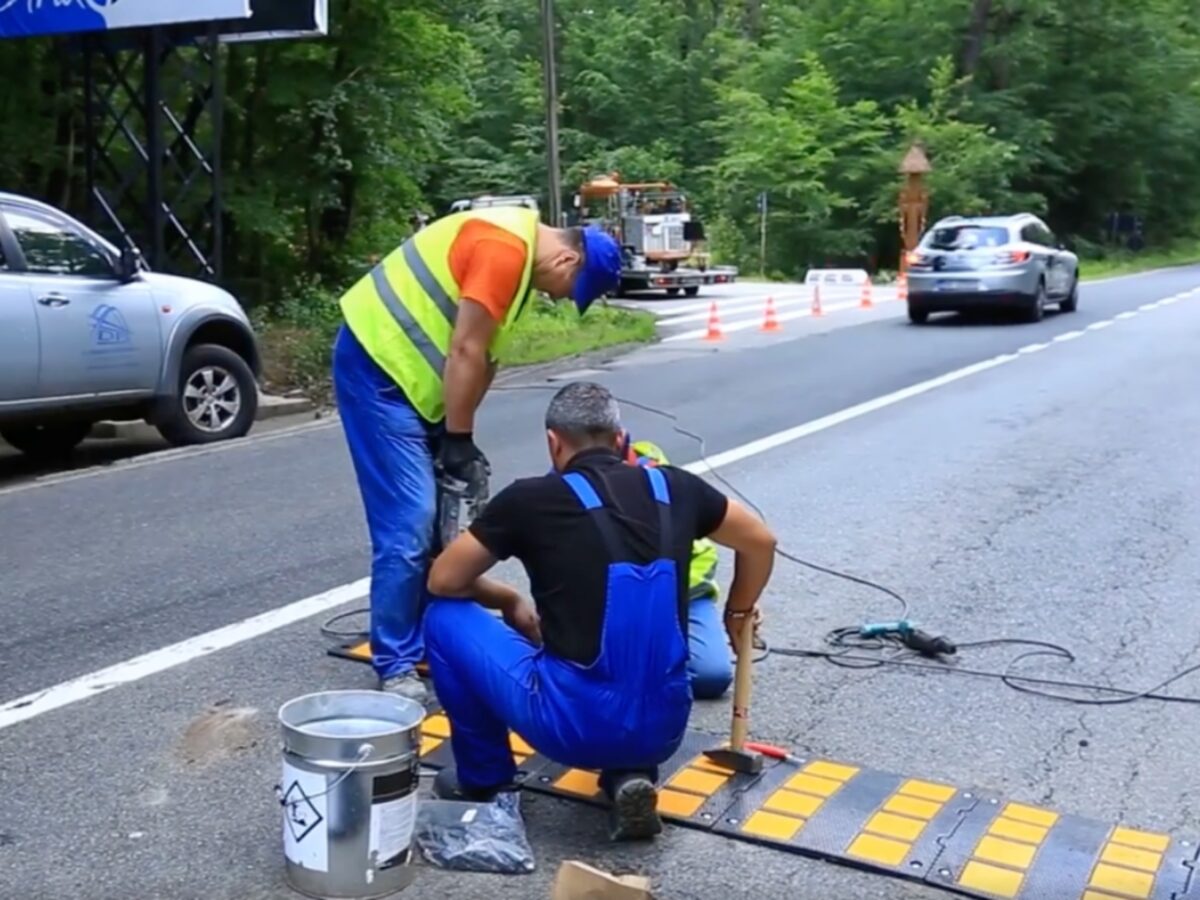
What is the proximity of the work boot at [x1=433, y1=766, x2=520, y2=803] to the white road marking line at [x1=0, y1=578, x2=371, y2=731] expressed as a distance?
5.50ft

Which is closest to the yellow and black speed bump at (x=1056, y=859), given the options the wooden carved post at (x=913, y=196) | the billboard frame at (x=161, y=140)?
the billboard frame at (x=161, y=140)

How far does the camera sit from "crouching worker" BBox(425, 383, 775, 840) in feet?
13.1

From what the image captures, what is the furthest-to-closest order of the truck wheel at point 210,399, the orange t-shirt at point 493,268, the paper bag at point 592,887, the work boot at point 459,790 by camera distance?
the truck wheel at point 210,399 → the orange t-shirt at point 493,268 → the work boot at point 459,790 → the paper bag at point 592,887

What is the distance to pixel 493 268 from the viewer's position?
4.95m

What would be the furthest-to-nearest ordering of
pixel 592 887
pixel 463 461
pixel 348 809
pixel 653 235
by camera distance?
pixel 653 235
pixel 463 461
pixel 348 809
pixel 592 887

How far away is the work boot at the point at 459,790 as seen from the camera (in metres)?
4.34

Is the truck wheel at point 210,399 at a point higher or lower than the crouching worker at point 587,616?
lower

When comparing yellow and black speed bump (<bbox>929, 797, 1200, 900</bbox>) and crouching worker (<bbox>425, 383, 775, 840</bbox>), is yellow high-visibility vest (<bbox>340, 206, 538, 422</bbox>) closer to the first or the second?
crouching worker (<bbox>425, 383, 775, 840</bbox>)

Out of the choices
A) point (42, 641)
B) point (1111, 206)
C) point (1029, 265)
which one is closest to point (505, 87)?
point (1111, 206)

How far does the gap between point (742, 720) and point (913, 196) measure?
3836 cm

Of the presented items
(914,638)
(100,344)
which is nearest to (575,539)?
(914,638)

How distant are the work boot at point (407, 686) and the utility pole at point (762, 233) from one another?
41184 millimetres

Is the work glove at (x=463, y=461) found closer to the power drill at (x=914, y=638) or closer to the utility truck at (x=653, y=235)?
the power drill at (x=914, y=638)

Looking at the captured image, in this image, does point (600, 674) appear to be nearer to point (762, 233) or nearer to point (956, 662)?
point (956, 662)
